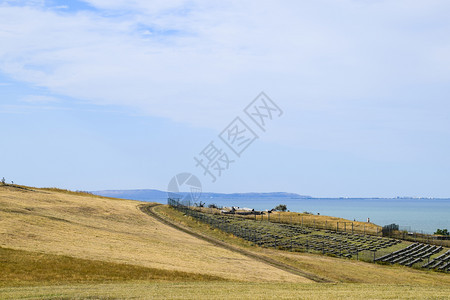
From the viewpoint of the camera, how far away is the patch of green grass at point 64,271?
2923cm

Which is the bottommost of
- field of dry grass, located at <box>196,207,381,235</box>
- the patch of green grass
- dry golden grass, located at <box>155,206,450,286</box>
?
the patch of green grass

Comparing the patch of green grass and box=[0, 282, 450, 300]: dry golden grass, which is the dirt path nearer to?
the patch of green grass

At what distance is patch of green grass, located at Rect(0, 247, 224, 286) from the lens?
2923cm

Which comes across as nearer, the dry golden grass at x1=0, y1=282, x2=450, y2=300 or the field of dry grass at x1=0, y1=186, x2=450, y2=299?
the dry golden grass at x1=0, y1=282, x2=450, y2=300

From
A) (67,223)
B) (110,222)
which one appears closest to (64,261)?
(67,223)

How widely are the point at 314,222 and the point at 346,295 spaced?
61900mm

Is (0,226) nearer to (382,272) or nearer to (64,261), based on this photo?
(64,261)

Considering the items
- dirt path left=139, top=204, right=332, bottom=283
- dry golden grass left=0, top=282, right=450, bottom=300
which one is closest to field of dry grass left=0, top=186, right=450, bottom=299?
dry golden grass left=0, top=282, right=450, bottom=300

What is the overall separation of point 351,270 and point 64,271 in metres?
25.9

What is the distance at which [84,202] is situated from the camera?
75.9 m

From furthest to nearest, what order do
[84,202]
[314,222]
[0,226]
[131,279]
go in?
1. [314,222]
2. [84,202]
3. [0,226]
4. [131,279]

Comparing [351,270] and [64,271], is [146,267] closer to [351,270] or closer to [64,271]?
[64,271]

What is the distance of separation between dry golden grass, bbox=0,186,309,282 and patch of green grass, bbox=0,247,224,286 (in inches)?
57.8

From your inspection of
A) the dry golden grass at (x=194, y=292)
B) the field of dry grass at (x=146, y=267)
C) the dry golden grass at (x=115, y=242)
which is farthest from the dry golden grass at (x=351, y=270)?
the dry golden grass at (x=194, y=292)
